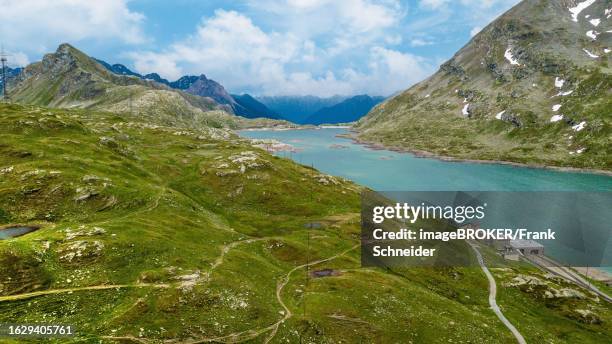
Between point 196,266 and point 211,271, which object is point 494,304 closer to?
point 211,271

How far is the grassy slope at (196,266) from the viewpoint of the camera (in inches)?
2042

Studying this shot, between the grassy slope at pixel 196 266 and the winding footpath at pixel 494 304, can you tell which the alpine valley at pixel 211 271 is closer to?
the grassy slope at pixel 196 266

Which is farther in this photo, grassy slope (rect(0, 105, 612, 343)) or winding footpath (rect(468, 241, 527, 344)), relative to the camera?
winding footpath (rect(468, 241, 527, 344))

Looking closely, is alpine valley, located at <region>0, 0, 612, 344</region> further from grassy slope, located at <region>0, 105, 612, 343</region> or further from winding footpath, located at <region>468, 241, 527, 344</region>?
winding footpath, located at <region>468, 241, 527, 344</region>

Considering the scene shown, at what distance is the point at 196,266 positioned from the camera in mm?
65812

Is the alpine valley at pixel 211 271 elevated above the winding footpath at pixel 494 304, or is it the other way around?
the alpine valley at pixel 211 271

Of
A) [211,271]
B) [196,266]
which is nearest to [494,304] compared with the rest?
[211,271]

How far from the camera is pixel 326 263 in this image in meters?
84.8

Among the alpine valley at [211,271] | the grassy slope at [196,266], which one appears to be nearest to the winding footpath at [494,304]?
the alpine valley at [211,271]

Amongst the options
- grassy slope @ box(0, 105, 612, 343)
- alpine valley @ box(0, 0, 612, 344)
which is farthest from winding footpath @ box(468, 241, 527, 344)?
grassy slope @ box(0, 105, 612, 343)

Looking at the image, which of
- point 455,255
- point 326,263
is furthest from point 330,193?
point 326,263

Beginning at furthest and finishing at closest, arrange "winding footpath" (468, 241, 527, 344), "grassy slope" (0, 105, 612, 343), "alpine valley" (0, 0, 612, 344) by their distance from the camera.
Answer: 1. "winding footpath" (468, 241, 527, 344)
2. "grassy slope" (0, 105, 612, 343)
3. "alpine valley" (0, 0, 612, 344)

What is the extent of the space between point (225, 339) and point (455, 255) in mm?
80375

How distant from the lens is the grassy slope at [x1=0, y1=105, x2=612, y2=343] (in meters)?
51.9
